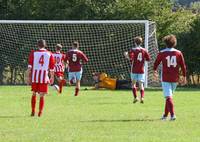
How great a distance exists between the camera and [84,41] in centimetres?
3397

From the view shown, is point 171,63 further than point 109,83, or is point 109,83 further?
point 109,83

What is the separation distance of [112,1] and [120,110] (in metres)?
19.6

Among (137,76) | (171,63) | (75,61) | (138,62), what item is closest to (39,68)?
(171,63)

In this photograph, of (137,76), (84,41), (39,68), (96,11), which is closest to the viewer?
(39,68)

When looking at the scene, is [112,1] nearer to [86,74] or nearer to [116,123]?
[86,74]

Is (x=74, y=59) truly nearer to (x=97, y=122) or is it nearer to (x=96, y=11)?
(x=97, y=122)

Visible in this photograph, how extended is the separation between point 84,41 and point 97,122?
20.3 m

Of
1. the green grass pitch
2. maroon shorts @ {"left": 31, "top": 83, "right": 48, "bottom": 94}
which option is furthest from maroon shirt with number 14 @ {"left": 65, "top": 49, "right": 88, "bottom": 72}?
maroon shorts @ {"left": 31, "top": 83, "right": 48, "bottom": 94}

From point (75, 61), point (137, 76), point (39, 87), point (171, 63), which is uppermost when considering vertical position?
point (75, 61)

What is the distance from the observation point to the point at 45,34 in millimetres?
33906

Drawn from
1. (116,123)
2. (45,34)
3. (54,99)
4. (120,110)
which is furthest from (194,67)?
(116,123)

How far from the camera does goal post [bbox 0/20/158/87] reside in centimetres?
3347

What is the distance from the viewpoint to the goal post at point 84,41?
110 feet

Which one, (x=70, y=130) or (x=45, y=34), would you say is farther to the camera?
(x=45, y=34)
